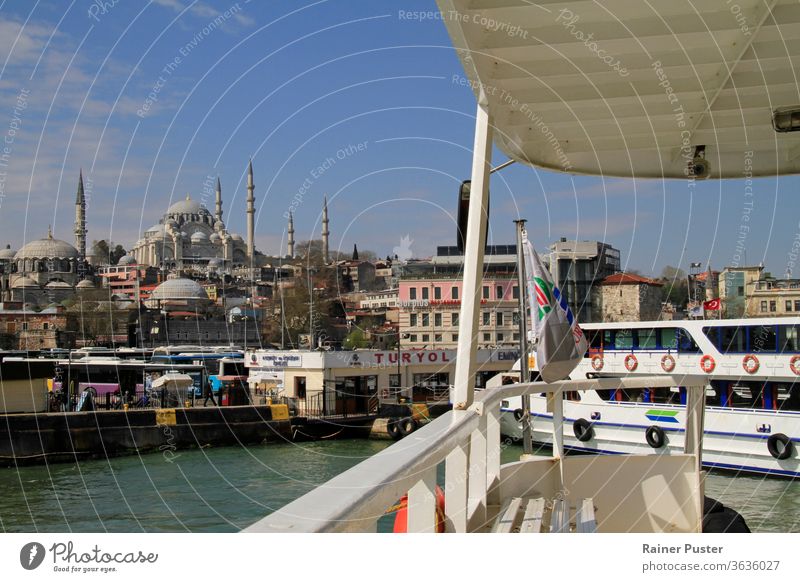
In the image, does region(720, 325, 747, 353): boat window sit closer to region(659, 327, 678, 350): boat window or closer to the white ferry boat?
the white ferry boat

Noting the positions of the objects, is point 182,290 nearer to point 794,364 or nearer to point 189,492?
point 189,492

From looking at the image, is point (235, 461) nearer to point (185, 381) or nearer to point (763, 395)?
point (185, 381)

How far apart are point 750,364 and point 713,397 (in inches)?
40.5

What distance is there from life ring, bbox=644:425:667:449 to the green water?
0.92 meters

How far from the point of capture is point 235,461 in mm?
16188

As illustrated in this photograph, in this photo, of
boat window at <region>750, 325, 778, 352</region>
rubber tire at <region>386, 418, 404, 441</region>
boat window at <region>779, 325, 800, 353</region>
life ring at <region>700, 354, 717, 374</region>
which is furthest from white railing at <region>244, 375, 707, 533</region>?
rubber tire at <region>386, 418, 404, 441</region>

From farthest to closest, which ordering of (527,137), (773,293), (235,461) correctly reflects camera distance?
(773,293), (235,461), (527,137)

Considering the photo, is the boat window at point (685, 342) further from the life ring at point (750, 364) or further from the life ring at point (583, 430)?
the life ring at point (583, 430)

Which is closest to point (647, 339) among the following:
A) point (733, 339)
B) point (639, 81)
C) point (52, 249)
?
point (733, 339)

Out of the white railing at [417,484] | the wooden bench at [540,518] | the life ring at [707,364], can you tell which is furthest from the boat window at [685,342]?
the wooden bench at [540,518]

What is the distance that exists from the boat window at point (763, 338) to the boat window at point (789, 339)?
0.13 m

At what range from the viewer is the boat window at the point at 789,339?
12961 millimetres

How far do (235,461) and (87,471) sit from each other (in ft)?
9.26

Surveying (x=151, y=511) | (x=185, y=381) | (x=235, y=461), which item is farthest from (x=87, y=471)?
(x=185, y=381)
